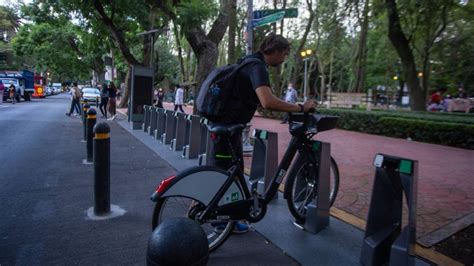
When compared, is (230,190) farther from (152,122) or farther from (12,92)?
(12,92)

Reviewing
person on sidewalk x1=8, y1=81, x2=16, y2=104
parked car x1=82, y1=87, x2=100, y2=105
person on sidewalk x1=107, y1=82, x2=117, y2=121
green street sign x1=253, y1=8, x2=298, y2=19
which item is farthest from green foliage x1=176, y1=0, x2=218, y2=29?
person on sidewalk x1=8, y1=81, x2=16, y2=104

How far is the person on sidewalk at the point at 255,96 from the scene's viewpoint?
10.4 feet

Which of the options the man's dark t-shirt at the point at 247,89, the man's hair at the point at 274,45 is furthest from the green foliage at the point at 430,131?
the man's dark t-shirt at the point at 247,89

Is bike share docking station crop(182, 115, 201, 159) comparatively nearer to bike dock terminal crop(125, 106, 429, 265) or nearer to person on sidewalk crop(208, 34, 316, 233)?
bike dock terminal crop(125, 106, 429, 265)

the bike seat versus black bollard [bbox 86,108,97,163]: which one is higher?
the bike seat

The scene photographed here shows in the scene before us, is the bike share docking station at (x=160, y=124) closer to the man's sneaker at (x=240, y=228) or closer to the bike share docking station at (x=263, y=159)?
the bike share docking station at (x=263, y=159)

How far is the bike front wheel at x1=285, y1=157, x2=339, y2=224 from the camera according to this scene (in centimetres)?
389

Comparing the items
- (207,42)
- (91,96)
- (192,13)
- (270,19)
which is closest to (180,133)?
(207,42)

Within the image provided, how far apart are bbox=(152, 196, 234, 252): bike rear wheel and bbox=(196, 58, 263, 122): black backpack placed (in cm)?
79

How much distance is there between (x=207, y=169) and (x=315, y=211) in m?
1.44

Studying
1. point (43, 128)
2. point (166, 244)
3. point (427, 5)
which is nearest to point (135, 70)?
point (43, 128)

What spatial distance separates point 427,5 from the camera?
8.69 m

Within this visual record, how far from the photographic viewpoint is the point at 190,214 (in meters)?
3.21

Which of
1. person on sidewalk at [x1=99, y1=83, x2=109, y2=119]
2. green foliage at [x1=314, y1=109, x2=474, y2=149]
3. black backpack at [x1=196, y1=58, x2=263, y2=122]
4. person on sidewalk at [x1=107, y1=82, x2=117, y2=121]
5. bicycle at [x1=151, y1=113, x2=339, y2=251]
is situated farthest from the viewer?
person on sidewalk at [x1=99, y1=83, x2=109, y2=119]
